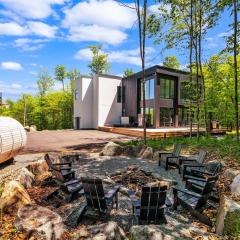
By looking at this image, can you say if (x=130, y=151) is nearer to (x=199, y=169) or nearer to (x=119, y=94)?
(x=199, y=169)

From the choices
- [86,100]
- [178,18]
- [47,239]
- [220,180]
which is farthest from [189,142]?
[86,100]

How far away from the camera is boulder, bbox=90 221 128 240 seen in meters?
3.24

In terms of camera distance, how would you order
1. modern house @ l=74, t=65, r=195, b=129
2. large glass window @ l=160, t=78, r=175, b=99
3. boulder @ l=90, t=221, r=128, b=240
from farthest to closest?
large glass window @ l=160, t=78, r=175, b=99, modern house @ l=74, t=65, r=195, b=129, boulder @ l=90, t=221, r=128, b=240

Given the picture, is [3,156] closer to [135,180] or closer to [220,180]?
[135,180]

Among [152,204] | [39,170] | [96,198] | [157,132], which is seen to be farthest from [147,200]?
[157,132]

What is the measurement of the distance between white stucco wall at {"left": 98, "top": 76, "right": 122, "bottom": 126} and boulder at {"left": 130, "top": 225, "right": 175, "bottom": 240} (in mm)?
25613

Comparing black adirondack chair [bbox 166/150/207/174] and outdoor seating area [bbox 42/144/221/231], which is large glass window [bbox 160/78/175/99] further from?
outdoor seating area [bbox 42/144/221/231]

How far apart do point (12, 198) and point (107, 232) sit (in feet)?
6.12

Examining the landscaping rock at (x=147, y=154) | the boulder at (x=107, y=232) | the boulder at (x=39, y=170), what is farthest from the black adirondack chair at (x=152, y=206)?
the landscaping rock at (x=147, y=154)

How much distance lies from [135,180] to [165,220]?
246cm

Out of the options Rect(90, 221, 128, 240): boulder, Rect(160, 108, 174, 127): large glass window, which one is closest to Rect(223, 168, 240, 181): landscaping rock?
Rect(90, 221, 128, 240): boulder

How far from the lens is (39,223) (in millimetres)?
3480

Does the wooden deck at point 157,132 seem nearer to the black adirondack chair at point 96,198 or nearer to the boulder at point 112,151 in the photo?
the boulder at point 112,151

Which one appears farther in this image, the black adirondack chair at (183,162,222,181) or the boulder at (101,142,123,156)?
the boulder at (101,142,123,156)
